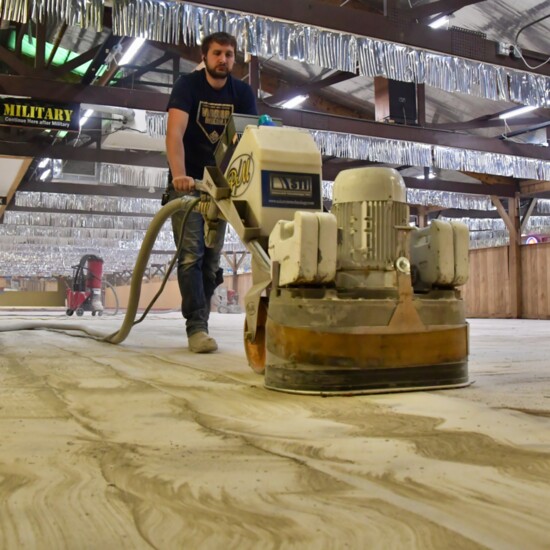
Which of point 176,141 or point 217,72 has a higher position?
point 217,72

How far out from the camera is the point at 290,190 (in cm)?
167

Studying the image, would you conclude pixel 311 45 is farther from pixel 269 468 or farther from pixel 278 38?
pixel 269 468

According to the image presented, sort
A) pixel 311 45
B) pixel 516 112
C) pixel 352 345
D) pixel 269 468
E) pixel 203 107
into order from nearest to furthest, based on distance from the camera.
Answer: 1. pixel 269 468
2. pixel 352 345
3. pixel 203 107
4. pixel 311 45
5. pixel 516 112

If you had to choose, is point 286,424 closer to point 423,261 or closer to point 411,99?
point 423,261

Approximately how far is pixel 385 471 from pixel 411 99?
20.0 ft

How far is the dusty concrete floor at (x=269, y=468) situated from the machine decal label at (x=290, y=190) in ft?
1.74

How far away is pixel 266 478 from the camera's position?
71 cm

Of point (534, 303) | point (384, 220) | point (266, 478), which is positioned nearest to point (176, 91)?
point (384, 220)

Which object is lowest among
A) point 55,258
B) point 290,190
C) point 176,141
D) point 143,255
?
point 143,255

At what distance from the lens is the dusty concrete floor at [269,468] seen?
55 cm

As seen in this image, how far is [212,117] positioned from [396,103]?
14.0 ft

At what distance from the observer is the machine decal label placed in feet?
5.40

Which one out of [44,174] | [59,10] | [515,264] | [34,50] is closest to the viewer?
[59,10]

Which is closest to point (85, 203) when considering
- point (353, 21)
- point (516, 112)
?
point (516, 112)
